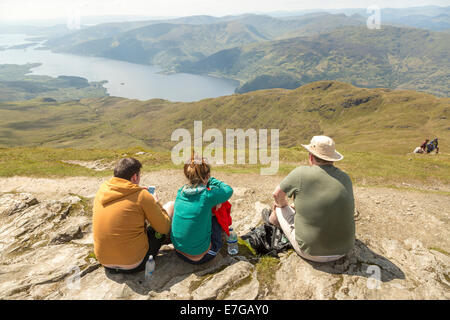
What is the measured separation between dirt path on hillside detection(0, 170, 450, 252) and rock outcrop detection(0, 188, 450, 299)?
2239 mm

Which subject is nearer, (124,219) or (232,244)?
(124,219)

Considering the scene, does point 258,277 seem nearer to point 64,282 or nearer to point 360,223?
point 64,282

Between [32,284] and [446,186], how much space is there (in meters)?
31.8

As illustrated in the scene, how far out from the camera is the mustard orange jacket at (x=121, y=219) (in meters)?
6.20

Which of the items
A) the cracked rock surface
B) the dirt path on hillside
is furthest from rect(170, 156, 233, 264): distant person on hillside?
the dirt path on hillside

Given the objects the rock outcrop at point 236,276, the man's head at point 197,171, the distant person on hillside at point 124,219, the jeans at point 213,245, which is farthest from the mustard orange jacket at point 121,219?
the jeans at point 213,245

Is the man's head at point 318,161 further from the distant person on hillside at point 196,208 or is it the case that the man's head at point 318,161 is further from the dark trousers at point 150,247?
the dark trousers at point 150,247

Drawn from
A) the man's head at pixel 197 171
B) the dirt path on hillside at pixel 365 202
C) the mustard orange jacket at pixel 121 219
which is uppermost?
the man's head at pixel 197 171

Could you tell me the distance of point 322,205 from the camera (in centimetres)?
639

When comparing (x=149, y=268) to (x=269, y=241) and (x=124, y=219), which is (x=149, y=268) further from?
(x=269, y=241)

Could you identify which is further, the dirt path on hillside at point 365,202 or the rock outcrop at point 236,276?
the dirt path on hillside at point 365,202

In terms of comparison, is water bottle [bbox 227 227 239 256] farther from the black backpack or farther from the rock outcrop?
the black backpack

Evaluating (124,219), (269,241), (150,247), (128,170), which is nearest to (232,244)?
(269,241)

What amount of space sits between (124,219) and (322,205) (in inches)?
203
